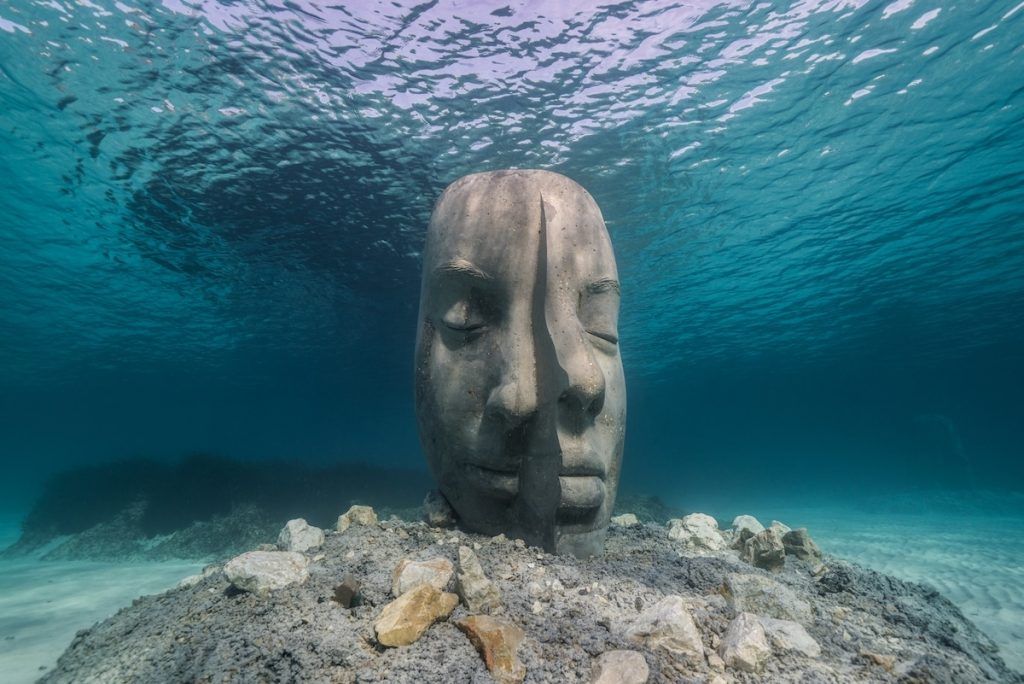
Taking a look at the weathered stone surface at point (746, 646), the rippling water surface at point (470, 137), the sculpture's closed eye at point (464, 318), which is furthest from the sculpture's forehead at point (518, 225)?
the rippling water surface at point (470, 137)

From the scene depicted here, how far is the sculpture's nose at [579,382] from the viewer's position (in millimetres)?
3529

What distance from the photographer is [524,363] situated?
385cm

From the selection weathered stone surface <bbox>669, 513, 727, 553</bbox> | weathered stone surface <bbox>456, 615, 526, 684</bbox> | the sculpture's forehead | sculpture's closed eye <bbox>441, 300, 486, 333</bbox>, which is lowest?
weathered stone surface <bbox>669, 513, 727, 553</bbox>

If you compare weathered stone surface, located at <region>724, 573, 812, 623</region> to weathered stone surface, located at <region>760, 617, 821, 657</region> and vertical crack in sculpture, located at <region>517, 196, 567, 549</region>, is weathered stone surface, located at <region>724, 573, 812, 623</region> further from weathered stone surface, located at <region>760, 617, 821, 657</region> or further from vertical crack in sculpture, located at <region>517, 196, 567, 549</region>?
vertical crack in sculpture, located at <region>517, 196, 567, 549</region>

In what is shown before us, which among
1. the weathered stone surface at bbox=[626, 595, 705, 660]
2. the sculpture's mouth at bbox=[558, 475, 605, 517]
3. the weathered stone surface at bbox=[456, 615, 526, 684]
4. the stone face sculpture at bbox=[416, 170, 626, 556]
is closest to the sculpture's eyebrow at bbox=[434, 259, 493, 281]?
the stone face sculpture at bbox=[416, 170, 626, 556]

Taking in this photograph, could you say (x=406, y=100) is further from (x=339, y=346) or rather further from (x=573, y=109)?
(x=339, y=346)

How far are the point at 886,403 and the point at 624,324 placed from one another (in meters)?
68.9

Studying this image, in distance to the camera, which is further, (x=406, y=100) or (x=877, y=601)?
(x=406, y=100)

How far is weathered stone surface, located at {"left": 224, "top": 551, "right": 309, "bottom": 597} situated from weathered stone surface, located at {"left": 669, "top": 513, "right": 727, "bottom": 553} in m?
3.72

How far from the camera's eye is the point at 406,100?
9.30 m

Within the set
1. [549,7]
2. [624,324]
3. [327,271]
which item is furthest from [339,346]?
[549,7]

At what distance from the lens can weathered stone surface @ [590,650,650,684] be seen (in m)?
1.79

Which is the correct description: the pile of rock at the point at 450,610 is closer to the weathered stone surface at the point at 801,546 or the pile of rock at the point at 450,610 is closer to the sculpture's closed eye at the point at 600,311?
the sculpture's closed eye at the point at 600,311

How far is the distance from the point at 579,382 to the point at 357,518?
9.10 ft
